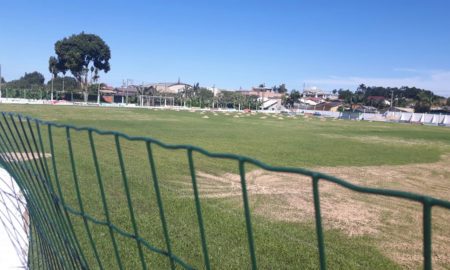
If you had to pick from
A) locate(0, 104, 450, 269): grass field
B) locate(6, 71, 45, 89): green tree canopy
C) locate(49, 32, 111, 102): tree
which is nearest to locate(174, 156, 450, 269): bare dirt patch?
locate(0, 104, 450, 269): grass field

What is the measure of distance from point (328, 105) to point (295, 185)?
102 m

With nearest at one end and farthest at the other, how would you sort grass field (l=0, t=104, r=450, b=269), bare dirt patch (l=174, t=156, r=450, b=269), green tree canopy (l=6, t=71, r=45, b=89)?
grass field (l=0, t=104, r=450, b=269), bare dirt patch (l=174, t=156, r=450, b=269), green tree canopy (l=6, t=71, r=45, b=89)

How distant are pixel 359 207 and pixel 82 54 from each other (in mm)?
87094

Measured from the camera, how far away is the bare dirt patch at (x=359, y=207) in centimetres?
580

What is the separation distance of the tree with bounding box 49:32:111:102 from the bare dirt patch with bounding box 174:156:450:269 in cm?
8220

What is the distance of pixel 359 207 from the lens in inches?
301

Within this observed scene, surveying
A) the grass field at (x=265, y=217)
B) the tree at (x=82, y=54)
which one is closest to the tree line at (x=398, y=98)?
the tree at (x=82, y=54)

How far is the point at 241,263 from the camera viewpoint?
4.71m

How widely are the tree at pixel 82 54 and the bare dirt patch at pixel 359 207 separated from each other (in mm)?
Answer: 82196

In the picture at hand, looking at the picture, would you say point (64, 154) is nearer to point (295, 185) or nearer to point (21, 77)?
point (295, 185)

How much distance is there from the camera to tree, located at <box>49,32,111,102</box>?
8469cm

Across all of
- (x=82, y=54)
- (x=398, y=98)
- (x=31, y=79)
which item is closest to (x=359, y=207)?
(x=82, y=54)

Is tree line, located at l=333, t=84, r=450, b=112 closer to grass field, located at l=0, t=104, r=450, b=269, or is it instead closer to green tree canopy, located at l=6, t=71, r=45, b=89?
grass field, located at l=0, t=104, r=450, b=269

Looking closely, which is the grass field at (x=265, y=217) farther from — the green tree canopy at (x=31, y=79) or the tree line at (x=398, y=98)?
the green tree canopy at (x=31, y=79)
